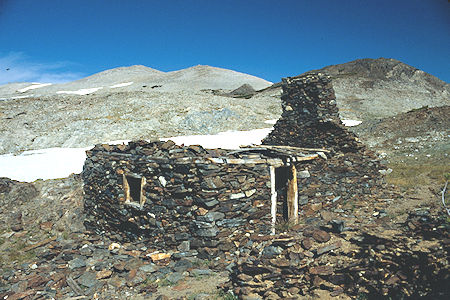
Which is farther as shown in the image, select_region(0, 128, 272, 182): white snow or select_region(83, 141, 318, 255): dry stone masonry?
select_region(0, 128, 272, 182): white snow

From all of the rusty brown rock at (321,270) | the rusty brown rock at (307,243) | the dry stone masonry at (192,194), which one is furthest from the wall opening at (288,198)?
the rusty brown rock at (321,270)

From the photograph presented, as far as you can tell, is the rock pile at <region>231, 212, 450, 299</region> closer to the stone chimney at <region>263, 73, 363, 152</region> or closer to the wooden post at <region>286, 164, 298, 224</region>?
the wooden post at <region>286, 164, 298, 224</region>

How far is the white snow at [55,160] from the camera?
59.3 ft

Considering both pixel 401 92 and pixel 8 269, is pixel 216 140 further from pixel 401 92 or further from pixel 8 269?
pixel 401 92

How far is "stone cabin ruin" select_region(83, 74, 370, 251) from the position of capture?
7.93 m

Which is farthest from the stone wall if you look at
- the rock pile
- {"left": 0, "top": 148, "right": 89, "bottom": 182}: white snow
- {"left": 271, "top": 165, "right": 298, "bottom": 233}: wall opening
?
{"left": 0, "top": 148, "right": 89, "bottom": 182}: white snow

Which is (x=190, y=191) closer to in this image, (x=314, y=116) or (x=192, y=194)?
(x=192, y=194)

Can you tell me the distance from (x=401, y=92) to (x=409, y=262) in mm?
70596

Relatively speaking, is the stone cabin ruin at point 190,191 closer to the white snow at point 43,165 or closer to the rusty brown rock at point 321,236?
the rusty brown rock at point 321,236

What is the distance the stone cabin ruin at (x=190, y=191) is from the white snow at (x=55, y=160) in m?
9.22

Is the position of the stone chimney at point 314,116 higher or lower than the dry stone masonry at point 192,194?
higher

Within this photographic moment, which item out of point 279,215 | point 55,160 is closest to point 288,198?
point 279,215

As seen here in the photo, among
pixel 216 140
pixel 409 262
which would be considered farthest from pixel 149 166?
pixel 216 140

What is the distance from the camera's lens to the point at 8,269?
8.45m
